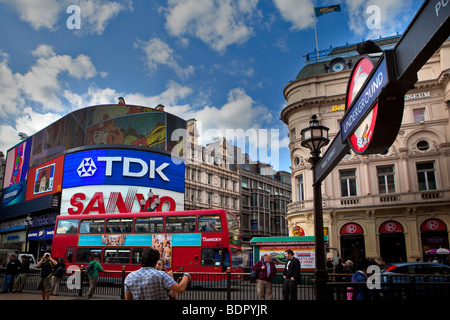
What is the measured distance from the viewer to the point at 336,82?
30.6 m

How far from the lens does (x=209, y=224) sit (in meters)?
20.4

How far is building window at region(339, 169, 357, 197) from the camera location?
29.4 m

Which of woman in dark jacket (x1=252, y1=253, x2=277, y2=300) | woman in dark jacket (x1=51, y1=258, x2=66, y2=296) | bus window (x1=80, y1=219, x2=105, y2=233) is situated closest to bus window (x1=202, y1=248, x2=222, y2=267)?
bus window (x1=80, y1=219, x2=105, y2=233)

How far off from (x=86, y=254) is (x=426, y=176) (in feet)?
79.6

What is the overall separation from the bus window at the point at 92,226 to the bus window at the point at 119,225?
467 millimetres

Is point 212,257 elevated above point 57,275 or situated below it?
above

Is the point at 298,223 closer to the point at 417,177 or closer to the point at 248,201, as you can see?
the point at 417,177

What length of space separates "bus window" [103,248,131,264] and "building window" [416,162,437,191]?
21.3 meters

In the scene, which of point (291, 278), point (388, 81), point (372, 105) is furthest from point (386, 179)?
point (388, 81)

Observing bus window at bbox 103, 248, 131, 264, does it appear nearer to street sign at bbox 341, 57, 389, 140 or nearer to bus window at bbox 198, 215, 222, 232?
bus window at bbox 198, 215, 222, 232

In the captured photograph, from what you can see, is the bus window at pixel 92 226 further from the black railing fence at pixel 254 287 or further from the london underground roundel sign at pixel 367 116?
the london underground roundel sign at pixel 367 116

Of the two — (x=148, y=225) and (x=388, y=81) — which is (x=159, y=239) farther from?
(x=388, y=81)

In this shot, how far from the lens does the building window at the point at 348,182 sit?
29.4 m
